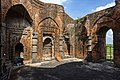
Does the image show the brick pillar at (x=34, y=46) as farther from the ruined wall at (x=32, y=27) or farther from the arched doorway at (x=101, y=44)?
the arched doorway at (x=101, y=44)

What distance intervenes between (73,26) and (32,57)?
6332 mm

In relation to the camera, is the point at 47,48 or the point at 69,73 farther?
the point at 47,48

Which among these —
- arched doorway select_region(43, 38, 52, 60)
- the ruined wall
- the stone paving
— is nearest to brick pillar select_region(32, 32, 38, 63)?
the ruined wall

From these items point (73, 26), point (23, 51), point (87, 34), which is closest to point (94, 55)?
point (87, 34)

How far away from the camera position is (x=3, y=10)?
33.1 feet

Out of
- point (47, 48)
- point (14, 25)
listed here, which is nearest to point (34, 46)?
point (47, 48)

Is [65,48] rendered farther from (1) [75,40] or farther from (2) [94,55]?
(2) [94,55]

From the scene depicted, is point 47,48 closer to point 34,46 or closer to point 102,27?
point 34,46

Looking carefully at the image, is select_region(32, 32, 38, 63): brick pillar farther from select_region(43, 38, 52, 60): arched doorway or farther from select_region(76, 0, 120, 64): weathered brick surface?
select_region(76, 0, 120, 64): weathered brick surface

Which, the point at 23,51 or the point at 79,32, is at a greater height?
the point at 79,32

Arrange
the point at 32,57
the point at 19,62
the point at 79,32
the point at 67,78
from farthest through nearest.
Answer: the point at 79,32 < the point at 32,57 < the point at 19,62 < the point at 67,78

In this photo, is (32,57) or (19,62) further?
(32,57)

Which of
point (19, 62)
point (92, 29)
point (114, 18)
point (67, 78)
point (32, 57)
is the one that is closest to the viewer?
point (67, 78)

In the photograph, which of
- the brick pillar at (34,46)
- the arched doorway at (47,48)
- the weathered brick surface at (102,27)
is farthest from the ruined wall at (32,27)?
the weathered brick surface at (102,27)
